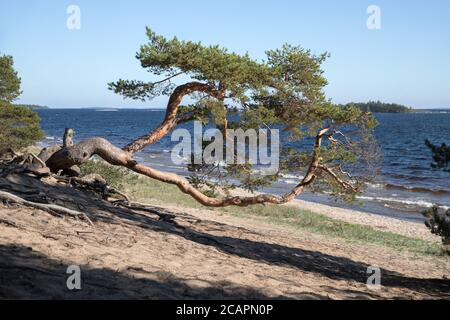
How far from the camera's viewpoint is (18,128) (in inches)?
1035

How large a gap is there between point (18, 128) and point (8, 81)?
9.84 feet

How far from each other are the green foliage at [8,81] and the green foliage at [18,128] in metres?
1.19

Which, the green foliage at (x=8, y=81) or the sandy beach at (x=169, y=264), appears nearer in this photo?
the sandy beach at (x=169, y=264)

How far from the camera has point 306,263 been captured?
1068cm

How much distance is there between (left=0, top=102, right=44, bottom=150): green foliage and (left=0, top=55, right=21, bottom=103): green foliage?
1.19m

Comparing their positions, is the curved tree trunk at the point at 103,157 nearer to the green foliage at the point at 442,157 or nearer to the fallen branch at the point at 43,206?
the fallen branch at the point at 43,206

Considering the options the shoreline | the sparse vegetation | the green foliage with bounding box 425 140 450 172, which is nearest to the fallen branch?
the green foliage with bounding box 425 140 450 172

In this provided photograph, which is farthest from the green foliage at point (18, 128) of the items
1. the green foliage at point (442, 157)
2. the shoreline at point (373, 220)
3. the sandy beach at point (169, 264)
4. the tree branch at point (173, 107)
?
the green foliage at point (442, 157)

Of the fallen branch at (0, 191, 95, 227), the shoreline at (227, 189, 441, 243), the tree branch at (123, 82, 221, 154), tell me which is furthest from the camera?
the shoreline at (227, 189, 441, 243)

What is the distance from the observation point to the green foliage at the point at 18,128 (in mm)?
25359

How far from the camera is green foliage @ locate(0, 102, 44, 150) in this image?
25.4 metres

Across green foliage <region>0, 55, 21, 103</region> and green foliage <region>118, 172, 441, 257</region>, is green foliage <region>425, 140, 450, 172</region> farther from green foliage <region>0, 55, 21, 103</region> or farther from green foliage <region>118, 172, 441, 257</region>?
green foliage <region>0, 55, 21, 103</region>
